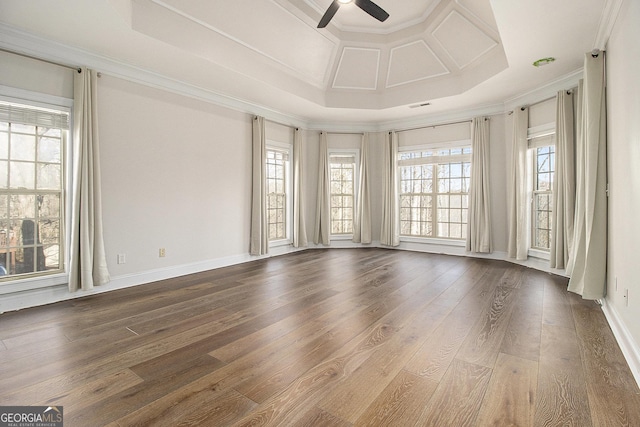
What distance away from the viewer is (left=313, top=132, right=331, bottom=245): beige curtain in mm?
6988

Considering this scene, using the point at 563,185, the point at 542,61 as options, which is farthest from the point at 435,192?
the point at 542,61

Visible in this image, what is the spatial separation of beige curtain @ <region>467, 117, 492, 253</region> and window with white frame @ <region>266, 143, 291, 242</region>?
3.57 metres

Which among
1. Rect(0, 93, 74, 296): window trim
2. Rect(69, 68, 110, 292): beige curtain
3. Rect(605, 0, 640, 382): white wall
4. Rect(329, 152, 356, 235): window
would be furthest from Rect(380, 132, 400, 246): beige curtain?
Rect(0, 93, 74, 296): window trim

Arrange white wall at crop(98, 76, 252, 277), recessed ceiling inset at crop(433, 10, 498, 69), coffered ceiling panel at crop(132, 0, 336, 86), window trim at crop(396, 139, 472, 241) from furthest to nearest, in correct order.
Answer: window trim at crop(396, 139, 472, 241), recessed ceiling inset at crop(433, 10, 498, 69), white wall at crop(98, 76, 252, 277), coffered ceiling panel at crop(132, 0, 336, 86)

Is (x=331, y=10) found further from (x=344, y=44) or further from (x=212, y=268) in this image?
(x=212, y=268)

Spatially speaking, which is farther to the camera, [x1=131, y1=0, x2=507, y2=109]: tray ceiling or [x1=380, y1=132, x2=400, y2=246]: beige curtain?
[x1=380, y1=132, x2=400, y2=246]: beige curtain

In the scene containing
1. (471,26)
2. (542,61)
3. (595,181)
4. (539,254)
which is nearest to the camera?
(595,181)

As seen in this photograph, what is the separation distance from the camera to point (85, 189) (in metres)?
3.54

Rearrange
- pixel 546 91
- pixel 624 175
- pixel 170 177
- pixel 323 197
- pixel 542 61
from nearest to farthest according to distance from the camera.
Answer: pixel 624 175, pixel 542 61, pixel 170 177, pixel 546 91, pixel 323 197

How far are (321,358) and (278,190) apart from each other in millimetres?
4701

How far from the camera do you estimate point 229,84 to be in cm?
476

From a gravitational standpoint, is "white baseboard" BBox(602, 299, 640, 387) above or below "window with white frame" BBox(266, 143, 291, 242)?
below

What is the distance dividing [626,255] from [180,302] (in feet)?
13.2

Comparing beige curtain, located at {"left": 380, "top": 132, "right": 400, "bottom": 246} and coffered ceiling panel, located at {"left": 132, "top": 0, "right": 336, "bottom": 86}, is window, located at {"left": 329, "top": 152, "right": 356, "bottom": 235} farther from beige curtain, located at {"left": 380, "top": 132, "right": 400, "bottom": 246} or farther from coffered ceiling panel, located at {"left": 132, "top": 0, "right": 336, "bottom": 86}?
coffered ceiling panel, located at {"left": 132, "top": 0, "right": 336, "bottom": 86}
